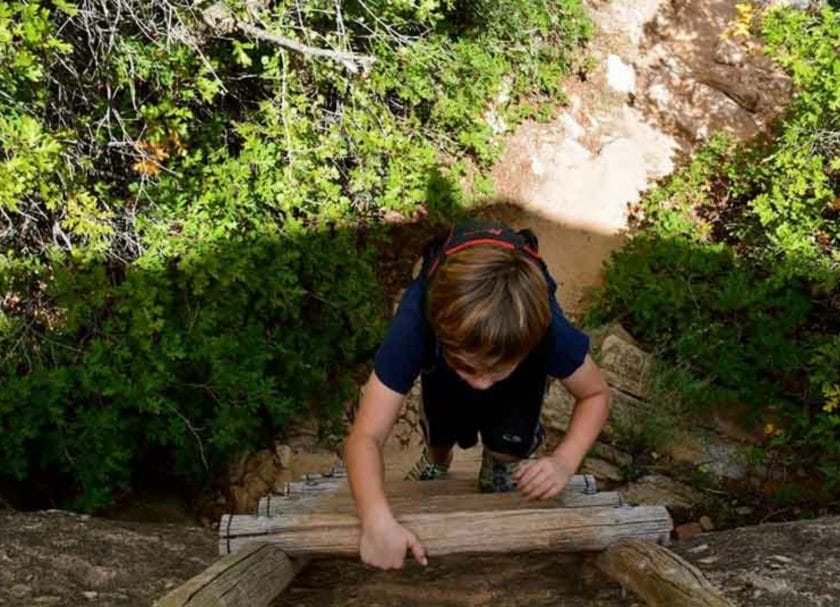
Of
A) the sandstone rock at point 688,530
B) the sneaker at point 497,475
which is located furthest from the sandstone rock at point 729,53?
the sneaker at point 497,475

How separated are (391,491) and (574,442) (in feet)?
3.56

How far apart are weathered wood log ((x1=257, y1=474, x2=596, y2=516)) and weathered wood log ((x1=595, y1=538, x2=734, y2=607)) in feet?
1.07

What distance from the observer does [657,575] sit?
7.94ft

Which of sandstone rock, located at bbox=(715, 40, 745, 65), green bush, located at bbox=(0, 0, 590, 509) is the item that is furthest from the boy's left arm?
sandstone rock, located at bbox=(715, 40, 745, 65)

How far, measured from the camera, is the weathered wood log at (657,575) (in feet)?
7.43

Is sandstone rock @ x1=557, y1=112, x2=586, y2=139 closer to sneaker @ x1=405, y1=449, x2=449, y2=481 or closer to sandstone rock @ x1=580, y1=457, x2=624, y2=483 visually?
sandstone rock @ x1=580, y1=457, x2=624, y2=483

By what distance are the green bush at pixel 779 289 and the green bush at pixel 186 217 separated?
194 cm

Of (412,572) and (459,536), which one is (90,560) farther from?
(459,536)

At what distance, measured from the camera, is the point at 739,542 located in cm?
332

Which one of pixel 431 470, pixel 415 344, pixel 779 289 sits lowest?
pixel 431 470

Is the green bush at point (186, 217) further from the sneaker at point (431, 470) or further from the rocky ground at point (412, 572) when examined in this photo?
the sneaker at point (431, 470)

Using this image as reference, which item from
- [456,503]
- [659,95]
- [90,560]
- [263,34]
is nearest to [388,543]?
[456,503]

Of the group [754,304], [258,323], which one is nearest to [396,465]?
[258,323]

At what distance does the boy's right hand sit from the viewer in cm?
238
